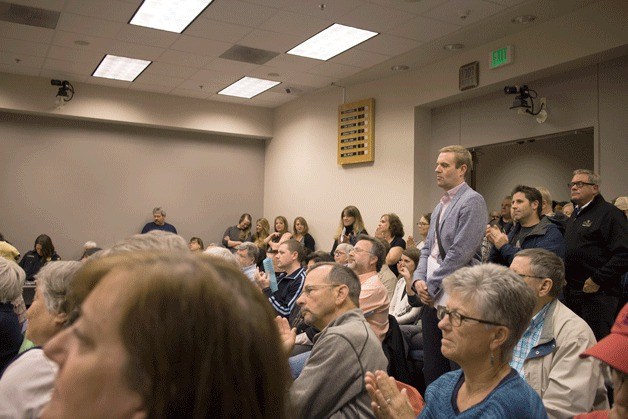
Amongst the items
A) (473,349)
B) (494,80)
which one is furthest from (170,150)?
(473,349)

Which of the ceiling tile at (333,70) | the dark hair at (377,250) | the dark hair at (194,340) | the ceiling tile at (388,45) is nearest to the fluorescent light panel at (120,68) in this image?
the ceiling tile at (333,70)

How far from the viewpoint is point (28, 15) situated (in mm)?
5898

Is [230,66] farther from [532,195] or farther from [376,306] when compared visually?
[376,306]

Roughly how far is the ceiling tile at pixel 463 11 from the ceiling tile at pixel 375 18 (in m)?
0.27

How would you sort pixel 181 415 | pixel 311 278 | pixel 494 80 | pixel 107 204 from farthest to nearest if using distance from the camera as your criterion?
pixel 107 204
pixel 494 80
pixel 311 278
pixel 181 415

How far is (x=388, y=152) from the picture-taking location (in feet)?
24.9

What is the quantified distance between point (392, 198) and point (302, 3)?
2954 mm

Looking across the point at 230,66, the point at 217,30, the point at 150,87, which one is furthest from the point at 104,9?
the point at 150,87

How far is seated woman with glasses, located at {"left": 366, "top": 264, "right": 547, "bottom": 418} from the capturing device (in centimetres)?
184

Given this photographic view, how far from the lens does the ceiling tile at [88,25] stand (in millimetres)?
5935

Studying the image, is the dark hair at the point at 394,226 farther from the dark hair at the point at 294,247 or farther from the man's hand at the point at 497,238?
the man's hand at the point at 497,238

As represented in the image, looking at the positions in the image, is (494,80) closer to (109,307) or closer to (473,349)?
(473,349)

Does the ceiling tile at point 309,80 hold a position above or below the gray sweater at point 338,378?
above

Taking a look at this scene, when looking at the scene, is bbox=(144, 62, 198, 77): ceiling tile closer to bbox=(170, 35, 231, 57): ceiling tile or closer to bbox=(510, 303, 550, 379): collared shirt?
bbox=(170, 35, 231, 57): ceiling tile
